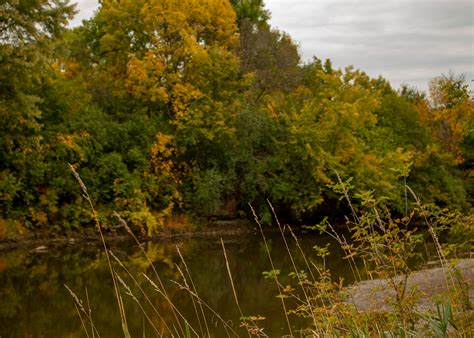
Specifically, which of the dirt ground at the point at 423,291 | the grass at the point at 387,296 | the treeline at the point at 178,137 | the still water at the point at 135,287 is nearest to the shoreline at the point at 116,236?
the treeline at the point at 178,137

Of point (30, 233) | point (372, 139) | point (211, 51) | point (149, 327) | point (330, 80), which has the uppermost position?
point (211, 51)

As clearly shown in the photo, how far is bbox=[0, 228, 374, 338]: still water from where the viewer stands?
10.2 m

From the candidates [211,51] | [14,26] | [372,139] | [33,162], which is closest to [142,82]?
[211,51]

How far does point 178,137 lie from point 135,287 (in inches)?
498

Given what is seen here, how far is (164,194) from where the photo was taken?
25234 mm

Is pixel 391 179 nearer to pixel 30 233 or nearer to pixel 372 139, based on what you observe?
pixel 372 139

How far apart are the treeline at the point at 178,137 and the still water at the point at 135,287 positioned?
2722mm

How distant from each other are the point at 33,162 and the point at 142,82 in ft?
19.3

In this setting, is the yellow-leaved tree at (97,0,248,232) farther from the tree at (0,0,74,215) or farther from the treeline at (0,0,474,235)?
the tree at (0,0,74,215)

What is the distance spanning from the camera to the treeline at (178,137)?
22016 mm

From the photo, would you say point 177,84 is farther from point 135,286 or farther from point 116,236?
point 135,286

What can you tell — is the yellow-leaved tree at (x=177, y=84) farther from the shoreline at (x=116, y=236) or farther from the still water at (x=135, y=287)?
the still water at (x=135, y=287)

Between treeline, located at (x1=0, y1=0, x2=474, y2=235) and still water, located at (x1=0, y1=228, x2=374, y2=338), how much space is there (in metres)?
2.72

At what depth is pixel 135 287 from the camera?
13367mm
